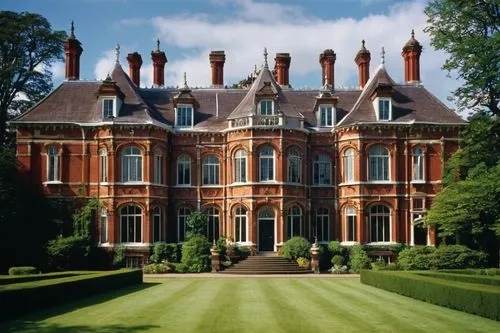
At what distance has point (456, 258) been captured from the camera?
33.5 metres

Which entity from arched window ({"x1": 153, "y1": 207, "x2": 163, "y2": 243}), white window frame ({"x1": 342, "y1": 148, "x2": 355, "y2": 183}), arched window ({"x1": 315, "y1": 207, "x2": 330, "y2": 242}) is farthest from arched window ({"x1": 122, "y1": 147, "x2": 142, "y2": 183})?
white window frame ({"x1": 342, "y1": 148, "x2": 355, "y2": 183})

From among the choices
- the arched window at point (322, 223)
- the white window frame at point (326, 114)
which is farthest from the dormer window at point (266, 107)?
the arched window at point (322, 223)

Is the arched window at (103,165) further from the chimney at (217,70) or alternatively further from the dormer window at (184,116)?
the chimney at (217,70)

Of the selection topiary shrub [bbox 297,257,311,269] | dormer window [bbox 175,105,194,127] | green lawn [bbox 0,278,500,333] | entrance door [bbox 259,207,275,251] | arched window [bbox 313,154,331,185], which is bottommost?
topiary shrub [bbox 297,257,311,269]

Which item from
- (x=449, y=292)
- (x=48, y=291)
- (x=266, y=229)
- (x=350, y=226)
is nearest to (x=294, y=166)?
(x=266, y=229)

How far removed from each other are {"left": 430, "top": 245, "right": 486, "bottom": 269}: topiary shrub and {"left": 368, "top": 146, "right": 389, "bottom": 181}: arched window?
5.93 metres

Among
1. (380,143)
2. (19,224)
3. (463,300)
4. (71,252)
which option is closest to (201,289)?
(463,300)

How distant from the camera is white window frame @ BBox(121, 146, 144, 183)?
121 feet

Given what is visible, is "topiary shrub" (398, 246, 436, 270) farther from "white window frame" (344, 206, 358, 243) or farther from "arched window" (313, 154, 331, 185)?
"arched window" (313, 154, 331, 185)

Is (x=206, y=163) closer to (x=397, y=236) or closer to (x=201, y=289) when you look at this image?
(x=397, y=236)

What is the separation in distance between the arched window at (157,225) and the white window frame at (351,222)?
36.9 ft

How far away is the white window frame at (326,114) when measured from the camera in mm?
39750

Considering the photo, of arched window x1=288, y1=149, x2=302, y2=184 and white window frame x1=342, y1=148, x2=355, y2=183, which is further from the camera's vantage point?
white window frame x1=342, y1=148, x2=355, y2=183

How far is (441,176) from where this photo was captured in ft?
124
